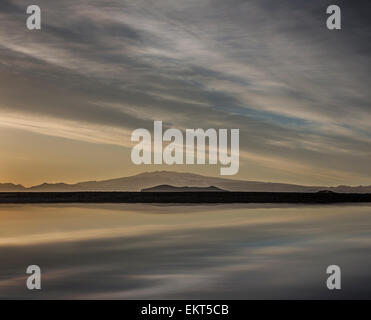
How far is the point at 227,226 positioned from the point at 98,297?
9467 millimetres

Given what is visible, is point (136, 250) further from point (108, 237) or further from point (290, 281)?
point (290, 281)

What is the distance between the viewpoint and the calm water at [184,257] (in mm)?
10219

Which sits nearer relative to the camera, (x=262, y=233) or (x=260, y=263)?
(x=260, y=263)

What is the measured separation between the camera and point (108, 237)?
1611cm

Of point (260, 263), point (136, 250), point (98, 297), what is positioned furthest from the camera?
point (136, 250)

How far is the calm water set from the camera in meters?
10.2

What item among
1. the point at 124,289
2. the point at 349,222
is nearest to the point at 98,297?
the point at 124,289

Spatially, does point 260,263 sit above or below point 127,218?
below

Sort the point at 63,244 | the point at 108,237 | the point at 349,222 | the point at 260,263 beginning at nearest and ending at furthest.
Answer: the point at 260,263, the point at 63,244, the point at 108,237, the point at 349,222

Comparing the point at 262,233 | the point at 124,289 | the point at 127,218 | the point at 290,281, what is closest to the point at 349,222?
the point at 262,233

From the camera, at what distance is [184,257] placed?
13.4 meters

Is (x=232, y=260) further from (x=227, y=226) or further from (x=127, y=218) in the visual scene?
(x=127, y=218)
